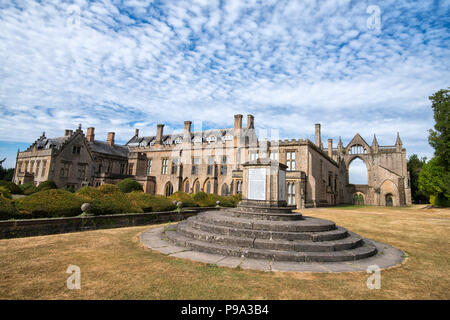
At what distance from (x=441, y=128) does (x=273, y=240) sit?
33.8 metres

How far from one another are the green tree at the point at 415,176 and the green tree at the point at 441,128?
32633mm

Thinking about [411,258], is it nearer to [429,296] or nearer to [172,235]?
[429,296]

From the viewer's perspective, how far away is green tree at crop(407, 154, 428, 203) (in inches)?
2256

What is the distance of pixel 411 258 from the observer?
6.90m

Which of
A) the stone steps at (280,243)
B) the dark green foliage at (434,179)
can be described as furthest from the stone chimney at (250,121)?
the stone steps at (280,243)

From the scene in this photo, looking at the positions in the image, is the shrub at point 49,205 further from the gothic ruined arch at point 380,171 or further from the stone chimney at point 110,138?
the gothic ruined arch at point 380,171

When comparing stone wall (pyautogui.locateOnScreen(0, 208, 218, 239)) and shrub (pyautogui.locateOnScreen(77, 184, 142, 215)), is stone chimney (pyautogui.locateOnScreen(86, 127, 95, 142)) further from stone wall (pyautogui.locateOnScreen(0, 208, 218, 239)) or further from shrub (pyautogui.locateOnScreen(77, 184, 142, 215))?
stone wall (pyautogui.locateOnScreen(0, 208, 218, 239))

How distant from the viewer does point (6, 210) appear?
836 cm

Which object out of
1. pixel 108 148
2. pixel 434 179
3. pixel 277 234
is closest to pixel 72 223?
pixel 277 234

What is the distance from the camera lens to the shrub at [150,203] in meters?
13.6

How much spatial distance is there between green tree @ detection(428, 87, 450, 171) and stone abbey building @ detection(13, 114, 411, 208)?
44.7ft
